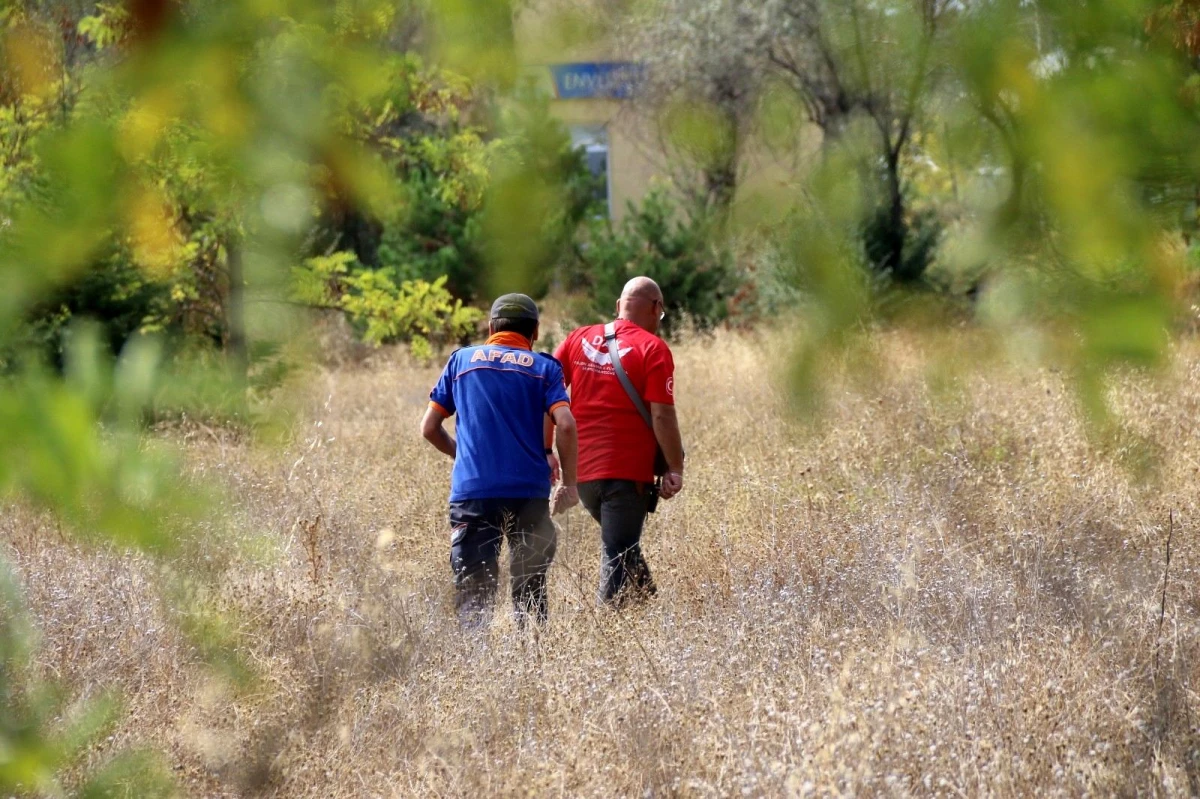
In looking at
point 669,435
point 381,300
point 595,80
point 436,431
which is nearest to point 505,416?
point 436,431

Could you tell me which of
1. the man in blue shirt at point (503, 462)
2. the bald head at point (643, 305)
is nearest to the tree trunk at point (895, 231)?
the man in blue shirt at point (503, 462)

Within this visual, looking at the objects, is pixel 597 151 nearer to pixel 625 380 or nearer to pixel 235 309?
pixel 235 309

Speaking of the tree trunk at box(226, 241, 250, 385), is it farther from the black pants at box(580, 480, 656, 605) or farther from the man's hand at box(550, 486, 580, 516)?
the black pants at box(580, 480, 656, 605)

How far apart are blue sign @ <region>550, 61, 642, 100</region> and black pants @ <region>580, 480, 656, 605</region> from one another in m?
4.00

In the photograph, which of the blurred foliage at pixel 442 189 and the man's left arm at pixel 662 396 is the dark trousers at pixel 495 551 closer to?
the man's left arm at pixel 662 396

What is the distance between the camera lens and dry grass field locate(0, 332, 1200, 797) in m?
2.21

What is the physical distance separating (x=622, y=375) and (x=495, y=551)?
32.7 inches

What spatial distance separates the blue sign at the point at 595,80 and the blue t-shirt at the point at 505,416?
3644 mm

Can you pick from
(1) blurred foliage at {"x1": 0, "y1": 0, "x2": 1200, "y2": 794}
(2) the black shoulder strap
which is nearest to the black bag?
(2) the black shoulder strap

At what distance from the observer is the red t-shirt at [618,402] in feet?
17.1

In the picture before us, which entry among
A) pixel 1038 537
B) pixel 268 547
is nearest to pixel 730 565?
pixel 1038 537

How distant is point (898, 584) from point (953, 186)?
12.6ft

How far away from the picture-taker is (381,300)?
11.2 ft

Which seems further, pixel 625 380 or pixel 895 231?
pixel 625 380
